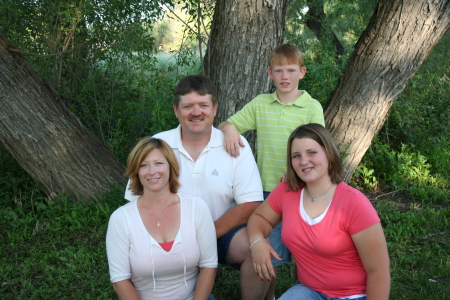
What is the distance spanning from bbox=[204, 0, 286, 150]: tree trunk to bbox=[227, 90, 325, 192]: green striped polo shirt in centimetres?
111

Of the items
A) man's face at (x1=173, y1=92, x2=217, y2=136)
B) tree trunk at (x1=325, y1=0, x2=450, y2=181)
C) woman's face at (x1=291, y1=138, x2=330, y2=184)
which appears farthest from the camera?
tree trunk at (x1=325, y1=0, x2=450, y2=181)

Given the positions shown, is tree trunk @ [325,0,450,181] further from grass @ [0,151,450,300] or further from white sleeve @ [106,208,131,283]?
white sleeve @ [106,208,131,283]

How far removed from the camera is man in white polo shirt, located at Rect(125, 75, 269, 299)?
309 centimetres

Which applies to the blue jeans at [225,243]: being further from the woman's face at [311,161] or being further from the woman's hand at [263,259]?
the woman's face at [311,161]

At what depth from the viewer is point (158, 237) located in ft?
8.91

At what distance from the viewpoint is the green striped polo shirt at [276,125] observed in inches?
130

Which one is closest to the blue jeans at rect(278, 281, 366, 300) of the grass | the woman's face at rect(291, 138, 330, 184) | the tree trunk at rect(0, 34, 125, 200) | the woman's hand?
the woman's hand

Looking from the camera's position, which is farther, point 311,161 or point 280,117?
point 280,117

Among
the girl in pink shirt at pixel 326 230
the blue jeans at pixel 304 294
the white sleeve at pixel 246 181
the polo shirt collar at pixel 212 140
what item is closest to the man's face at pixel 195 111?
the polo shirt collar at pixel 212 140

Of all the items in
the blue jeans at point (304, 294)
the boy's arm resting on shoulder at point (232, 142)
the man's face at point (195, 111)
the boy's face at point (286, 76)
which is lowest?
the blue jeans at point (304, 294)

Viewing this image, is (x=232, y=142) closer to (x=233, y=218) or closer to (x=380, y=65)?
(x=233, y=218)

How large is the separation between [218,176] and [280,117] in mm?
636

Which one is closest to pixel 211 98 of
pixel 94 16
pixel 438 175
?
pixel 94 16

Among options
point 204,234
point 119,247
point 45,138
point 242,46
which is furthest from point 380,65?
point 45,138
